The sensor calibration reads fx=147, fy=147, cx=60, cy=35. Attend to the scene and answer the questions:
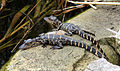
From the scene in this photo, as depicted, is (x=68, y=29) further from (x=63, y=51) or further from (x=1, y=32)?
(x=1, y=32)

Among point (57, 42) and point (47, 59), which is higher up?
point (57, 42)

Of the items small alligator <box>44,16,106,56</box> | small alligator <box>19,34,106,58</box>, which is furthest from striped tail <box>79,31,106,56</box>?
small alligator <box>19,34,106,58</box>

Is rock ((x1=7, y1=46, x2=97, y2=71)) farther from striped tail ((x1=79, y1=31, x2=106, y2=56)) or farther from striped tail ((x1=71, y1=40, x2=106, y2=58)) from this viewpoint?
striped tail ((x1=79, y1=31, x2=106, y2=56))

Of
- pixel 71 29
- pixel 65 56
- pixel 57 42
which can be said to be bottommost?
pixel 65 56

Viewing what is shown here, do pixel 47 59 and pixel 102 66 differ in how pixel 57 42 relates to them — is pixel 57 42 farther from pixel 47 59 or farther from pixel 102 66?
pixel 102 66

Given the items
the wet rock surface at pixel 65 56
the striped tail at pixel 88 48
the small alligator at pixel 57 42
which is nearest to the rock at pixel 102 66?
the wet rock surface at pixel 65 56

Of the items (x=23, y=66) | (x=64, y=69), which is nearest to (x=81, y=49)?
(x=64, y=69)

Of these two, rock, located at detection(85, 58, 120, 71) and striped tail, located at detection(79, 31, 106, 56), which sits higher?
rock, located at detection(85, 58, 120, 71)

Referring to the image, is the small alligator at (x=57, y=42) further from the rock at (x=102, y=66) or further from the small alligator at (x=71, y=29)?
the rock at (x=102, y=66)

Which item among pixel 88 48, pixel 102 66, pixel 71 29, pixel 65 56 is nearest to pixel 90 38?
pixel 88 48

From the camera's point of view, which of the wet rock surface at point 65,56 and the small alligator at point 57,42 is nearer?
the wet rock surface at point 65,56

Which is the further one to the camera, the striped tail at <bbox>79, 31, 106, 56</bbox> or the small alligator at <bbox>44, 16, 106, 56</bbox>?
the small alligator at <bbox>44, 16, 106, 56</bbox>

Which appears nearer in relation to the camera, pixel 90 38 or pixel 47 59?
pixel 47 59
